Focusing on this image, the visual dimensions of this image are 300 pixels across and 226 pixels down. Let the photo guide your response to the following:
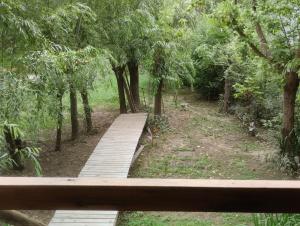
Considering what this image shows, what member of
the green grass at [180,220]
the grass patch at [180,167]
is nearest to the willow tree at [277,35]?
the grass patch at [180,167]

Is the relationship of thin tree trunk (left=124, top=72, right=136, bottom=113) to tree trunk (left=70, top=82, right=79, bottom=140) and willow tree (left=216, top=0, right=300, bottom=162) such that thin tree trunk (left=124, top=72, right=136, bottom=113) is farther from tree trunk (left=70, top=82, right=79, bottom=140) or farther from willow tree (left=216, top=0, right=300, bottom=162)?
willow tree (left=216, top=0, right=300, bottom=162)

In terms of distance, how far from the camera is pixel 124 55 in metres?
10.5

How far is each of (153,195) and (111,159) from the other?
6.43 metres

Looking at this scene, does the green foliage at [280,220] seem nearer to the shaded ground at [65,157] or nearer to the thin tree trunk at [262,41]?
the shaded ground at [65,157]

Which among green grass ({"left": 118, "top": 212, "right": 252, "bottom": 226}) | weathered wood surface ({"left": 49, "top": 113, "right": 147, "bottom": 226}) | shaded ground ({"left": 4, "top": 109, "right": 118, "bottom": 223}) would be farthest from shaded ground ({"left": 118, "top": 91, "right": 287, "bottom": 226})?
shaded ground ({"left": 4, "top": 109, "right": 118, "bottom": 223})

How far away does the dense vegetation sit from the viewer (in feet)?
18.9

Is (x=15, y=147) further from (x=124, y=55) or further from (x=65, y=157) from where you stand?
(x=124, y=55)

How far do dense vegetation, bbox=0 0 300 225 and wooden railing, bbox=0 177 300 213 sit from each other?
2210 millimetres

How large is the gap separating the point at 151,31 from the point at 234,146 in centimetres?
356

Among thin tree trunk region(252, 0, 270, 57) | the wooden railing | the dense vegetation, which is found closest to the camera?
the wooden railing

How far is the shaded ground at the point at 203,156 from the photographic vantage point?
631 cm

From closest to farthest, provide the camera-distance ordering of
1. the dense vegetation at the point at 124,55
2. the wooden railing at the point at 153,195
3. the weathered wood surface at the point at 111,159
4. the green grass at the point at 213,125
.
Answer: the wooden railing at the point at 153,195
the weathered wood surface at the point at 111,159
the dense vegetation at the point at 124,55
the green grass at the point at 213,125

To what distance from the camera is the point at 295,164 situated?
787 centimetres

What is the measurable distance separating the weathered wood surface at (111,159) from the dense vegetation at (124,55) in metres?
0.92
